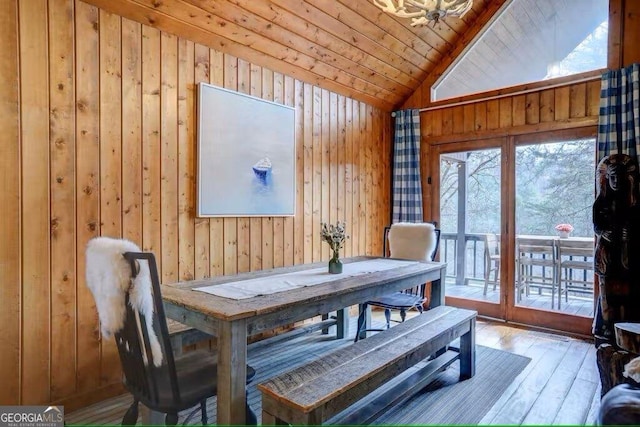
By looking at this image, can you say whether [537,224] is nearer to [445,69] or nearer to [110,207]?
[445,69]

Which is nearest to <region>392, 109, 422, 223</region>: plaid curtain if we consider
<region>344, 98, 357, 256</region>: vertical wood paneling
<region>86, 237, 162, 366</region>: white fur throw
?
<region>344, 98, 357, 256</region>: vertical wood paneling

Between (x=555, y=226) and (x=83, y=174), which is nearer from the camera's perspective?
(x=83, y=174)

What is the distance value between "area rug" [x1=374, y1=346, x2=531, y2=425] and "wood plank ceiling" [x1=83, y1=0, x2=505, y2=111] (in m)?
2.83

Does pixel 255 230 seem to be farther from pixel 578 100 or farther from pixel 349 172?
pixel 578 100

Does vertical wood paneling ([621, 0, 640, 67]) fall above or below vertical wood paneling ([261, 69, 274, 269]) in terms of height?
above

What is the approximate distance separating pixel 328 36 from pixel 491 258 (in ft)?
9.34

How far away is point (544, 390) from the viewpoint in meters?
2.48

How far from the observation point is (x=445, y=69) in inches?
171

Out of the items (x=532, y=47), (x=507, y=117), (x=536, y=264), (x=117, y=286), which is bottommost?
(x=536, y=264)

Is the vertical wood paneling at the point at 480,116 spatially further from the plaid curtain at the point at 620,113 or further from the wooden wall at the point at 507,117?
the plaid curtain at the point at 620,113

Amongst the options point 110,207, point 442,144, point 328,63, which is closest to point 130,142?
point 110,207

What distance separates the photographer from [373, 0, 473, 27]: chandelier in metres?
2.05

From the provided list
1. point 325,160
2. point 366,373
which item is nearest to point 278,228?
point 325,160
